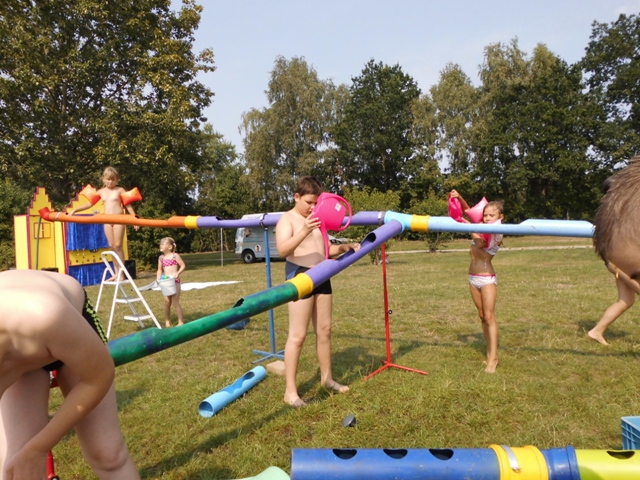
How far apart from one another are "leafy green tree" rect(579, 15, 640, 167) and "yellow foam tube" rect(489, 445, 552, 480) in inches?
1694

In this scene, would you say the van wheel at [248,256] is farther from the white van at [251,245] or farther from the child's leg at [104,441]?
the child's leg at [104,441]

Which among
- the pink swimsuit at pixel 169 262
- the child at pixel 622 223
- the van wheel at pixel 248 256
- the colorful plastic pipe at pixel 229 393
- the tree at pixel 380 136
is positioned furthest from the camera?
the tree at pixel 380 136

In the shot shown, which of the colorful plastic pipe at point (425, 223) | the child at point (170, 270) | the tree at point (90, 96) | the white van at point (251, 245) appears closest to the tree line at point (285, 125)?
the tree at point (90, 96)

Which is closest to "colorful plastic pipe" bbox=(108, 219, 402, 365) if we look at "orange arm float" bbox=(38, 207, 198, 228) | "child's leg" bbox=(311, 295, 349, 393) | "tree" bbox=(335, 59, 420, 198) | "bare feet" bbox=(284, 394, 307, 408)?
"child's leg" bbox=(311, 295, 349, 393)

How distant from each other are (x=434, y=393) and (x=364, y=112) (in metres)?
44.0

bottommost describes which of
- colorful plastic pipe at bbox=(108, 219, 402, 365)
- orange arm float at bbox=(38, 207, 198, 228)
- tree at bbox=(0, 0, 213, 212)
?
colorful plastic pipe at bbox=(108, 219, 402, 365)

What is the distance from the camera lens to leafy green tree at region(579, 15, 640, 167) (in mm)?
38438

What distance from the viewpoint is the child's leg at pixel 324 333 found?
4.40 m

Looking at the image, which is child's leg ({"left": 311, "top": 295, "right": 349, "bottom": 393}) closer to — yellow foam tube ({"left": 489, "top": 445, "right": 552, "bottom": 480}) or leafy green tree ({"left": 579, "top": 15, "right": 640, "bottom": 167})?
yellow foam tube ({"left": 489, "top": 445, "right": 552, "bottom": 480})

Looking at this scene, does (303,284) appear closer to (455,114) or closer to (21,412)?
(21,412)

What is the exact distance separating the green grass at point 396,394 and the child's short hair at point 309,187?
1808mm

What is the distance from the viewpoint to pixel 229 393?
170 inches

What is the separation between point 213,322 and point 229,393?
106 inches

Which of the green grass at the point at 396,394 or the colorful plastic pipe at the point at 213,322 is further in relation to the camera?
the green grass at the point at 396,394
